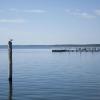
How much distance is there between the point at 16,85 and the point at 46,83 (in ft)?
10.9

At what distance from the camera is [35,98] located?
25.2 metres

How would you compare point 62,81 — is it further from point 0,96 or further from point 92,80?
point 0,96

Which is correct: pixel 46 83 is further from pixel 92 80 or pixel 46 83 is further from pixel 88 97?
pixel 88 97

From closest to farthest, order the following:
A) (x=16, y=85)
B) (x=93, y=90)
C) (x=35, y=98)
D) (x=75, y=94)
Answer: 1. (x=35, y=98)
2. (x=75, y=94)
3. (x=93, y=90)
4. (x=16, y=85)

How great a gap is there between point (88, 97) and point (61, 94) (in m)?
2.60

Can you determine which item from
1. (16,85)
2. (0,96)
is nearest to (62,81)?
(16,85)

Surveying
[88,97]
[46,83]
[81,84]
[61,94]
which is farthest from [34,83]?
[88,97]

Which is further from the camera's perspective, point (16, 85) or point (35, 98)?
point (16, 85)

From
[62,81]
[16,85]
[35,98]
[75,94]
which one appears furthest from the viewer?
[62,81]

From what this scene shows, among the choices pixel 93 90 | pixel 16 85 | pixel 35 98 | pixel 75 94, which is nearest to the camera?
pixel 35 98

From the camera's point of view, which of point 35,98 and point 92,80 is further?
point 92,80

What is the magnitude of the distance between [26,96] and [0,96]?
2.20 meters

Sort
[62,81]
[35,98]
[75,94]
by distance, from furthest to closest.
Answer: [62,81], [75,94], [35,98]

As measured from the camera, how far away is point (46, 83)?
33.8m
